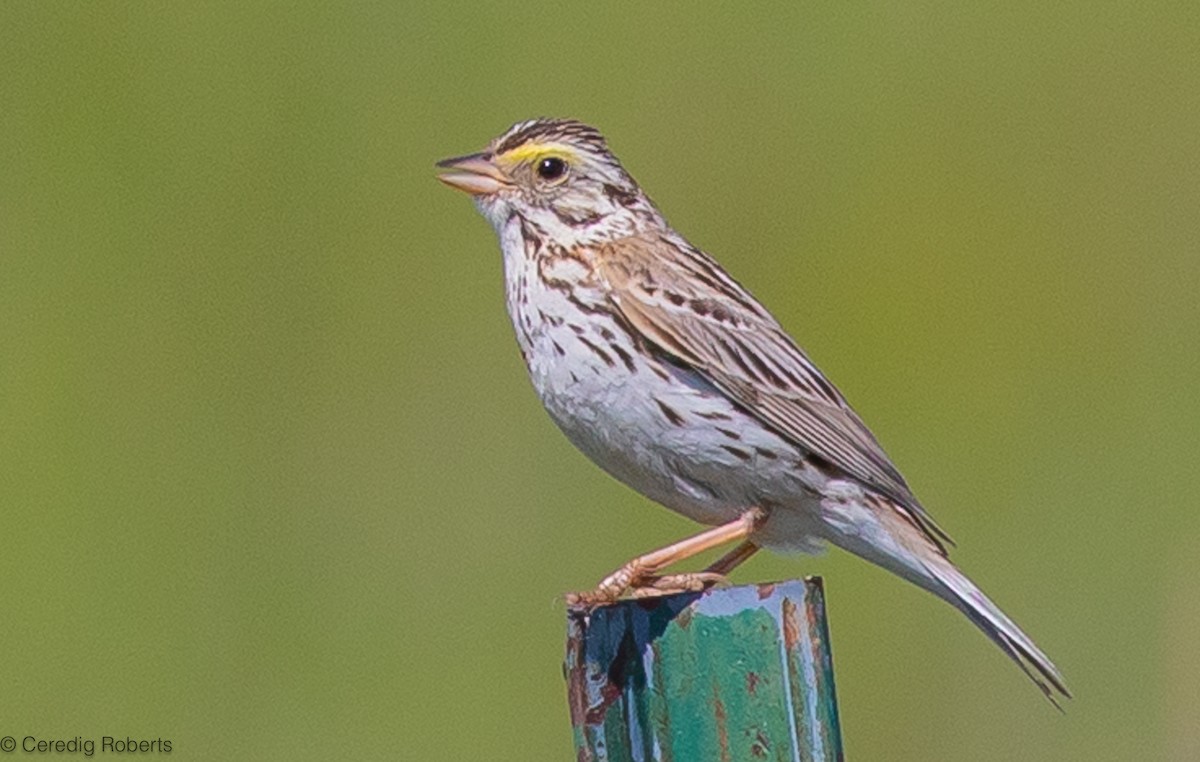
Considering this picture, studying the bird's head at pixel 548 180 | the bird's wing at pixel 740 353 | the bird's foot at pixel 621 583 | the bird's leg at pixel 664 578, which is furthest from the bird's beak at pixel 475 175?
the bird's foot at pixel 621 583

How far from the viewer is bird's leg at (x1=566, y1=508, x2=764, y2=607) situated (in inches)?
237

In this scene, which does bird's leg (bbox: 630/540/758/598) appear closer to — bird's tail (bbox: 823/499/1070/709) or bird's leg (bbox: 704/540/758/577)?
bird's leg (bbox: 704/540/758/577)

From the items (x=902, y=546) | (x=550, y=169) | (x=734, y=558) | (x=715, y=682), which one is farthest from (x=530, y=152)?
(x=715, y=682)

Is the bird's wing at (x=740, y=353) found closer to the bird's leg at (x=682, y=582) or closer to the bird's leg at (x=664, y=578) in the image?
the bird's leg at (x=664, y=578)

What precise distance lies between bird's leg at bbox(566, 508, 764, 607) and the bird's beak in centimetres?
104

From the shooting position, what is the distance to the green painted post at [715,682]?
5.03 meters

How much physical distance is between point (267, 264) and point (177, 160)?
0.85m

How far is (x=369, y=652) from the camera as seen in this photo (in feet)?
31.7

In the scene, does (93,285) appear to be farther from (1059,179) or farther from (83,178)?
(1059,179)

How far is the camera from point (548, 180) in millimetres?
6859

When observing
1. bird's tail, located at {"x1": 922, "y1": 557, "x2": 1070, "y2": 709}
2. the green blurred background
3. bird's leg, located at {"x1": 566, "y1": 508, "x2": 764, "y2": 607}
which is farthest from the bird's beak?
the green blurred background

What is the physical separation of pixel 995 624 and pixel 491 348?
4.77m

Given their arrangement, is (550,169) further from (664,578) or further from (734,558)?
(664,578)

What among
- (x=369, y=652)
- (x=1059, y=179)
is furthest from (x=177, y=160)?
(x=1059, y=179)
